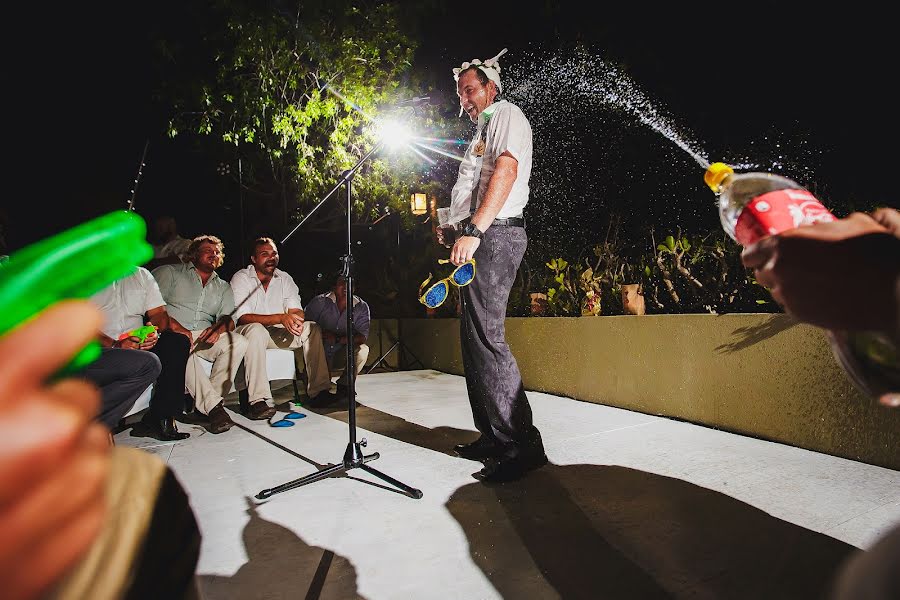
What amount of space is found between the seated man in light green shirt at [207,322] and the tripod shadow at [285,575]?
7.65ft

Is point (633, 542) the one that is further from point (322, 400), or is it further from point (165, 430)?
point (322, 400)

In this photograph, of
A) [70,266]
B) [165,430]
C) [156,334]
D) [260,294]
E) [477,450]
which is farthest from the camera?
[260,294]

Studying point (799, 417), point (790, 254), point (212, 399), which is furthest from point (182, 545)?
point (212, 399)

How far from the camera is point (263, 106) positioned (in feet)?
25.0

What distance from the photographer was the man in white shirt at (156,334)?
11.5 feet

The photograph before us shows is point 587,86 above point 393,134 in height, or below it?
above

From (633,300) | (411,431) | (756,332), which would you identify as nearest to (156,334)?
(411,431)

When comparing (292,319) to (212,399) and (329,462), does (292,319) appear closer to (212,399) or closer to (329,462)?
(212,399)

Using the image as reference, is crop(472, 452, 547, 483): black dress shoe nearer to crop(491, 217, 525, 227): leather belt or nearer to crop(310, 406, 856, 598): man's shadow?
crop(310, 406, 856, 598): man's shadow

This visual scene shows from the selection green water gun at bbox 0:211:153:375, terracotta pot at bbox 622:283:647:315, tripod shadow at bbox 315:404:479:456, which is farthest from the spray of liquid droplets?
green water gun at bbox 0:211:153:375

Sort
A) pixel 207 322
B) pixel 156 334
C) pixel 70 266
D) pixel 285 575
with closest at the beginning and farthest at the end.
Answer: pixel 70 266 < pixel 285 575 < pixel 156 334 < pixel 207 322

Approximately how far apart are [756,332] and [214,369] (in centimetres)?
420

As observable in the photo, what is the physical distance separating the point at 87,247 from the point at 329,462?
2773 mm

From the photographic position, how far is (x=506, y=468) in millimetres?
2467
